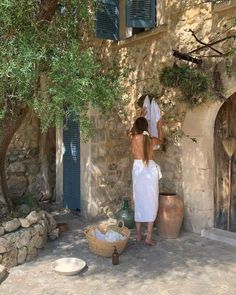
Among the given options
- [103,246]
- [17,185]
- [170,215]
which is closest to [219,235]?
[170,215]

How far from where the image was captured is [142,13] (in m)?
5.92

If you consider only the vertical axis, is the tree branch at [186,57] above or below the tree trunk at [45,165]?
above

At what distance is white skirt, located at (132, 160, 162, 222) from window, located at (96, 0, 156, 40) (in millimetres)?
2243

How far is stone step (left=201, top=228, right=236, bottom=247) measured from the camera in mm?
5033

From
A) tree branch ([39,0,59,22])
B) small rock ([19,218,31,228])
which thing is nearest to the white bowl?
small rock ([19,218,31,228])

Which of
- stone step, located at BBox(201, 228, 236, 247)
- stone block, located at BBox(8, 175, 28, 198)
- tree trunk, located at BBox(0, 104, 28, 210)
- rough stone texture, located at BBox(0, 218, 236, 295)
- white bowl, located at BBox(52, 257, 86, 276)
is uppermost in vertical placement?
tree trunk, located at BBox(0, 104, 28, 210)

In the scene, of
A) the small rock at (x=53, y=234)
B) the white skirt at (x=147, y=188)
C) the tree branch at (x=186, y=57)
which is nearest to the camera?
the tree branch at (x=186, y=57)

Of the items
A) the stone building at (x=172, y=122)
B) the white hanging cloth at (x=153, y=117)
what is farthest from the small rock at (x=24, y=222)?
the white hanging cloth at (x=153, y=117)

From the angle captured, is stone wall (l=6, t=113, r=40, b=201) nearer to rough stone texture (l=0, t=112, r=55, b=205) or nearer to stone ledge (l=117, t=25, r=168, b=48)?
rough stone texture (l=0, t=112, r=55, b=205)

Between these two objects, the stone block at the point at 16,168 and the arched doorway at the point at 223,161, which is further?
the stone block at the point at 16,168

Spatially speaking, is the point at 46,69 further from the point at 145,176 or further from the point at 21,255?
the point at 21,255

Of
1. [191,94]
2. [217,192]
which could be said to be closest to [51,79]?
[191,94]

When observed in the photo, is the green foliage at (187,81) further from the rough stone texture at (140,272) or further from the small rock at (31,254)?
the small rock at (31,254)

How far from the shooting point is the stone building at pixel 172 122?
5.21m
